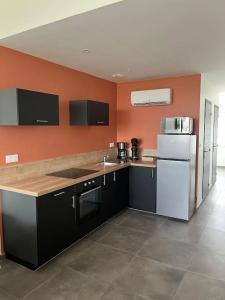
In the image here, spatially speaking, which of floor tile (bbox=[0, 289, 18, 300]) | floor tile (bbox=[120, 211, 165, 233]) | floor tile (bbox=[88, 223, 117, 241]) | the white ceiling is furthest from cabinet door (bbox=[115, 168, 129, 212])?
floor tile (bbox=[0, 289, 18, 300])

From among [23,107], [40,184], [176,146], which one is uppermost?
[23,107]

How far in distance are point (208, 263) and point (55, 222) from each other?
1.81 metres

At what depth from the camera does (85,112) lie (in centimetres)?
→ 345

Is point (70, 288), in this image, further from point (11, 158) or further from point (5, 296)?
point (11, 158)

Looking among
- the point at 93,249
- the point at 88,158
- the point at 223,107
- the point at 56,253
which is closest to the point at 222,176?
the point at 223,107

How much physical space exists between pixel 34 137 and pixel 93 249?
1646mm

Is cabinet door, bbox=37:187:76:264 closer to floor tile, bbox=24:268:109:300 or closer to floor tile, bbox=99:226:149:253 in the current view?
floor tile, bbox=24:268:109:300

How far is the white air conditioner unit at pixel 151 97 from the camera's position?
166 inches

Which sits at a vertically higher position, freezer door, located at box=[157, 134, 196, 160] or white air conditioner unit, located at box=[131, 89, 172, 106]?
white air conditioner unit, located at box=[131, 89, 172, 106]

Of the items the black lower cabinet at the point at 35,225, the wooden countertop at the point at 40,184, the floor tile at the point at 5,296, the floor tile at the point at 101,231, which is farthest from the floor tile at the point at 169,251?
the floor tile at the point at 5,296

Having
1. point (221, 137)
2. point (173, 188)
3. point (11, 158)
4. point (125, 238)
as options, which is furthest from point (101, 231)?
point (221, 137)

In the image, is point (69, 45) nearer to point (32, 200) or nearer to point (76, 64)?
point (76, 64)

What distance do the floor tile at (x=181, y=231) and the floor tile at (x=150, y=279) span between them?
28.5 inches

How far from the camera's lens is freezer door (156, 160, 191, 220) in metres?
3.73
